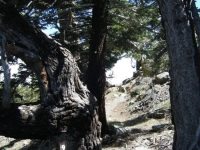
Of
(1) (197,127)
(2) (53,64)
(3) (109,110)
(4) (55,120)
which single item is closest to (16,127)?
(4) (55,120)

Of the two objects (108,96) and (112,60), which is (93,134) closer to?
(108,96)

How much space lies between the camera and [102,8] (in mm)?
8367

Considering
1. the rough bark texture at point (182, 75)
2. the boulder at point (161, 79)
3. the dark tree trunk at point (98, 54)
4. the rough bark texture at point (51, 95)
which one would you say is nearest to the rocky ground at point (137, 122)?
the boulder at point (161, 79)

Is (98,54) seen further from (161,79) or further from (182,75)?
(161,79)

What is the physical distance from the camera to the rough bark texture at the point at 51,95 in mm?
3787

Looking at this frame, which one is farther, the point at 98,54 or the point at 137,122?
the point at 137,122

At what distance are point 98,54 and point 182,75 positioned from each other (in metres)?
4.16

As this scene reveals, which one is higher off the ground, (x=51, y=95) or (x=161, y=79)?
(x=161, y=79)

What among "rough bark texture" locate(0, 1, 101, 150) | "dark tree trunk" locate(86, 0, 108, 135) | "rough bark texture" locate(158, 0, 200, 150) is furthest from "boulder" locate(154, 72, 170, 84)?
"rough bark texture" locate(0, 1, 101, 150)

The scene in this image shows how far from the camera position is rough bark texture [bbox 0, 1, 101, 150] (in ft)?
12.4

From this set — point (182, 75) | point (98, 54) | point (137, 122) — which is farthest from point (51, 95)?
point (137, 122)

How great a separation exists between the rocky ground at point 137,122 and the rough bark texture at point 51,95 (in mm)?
2565

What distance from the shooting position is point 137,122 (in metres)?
10.5

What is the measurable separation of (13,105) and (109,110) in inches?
449
